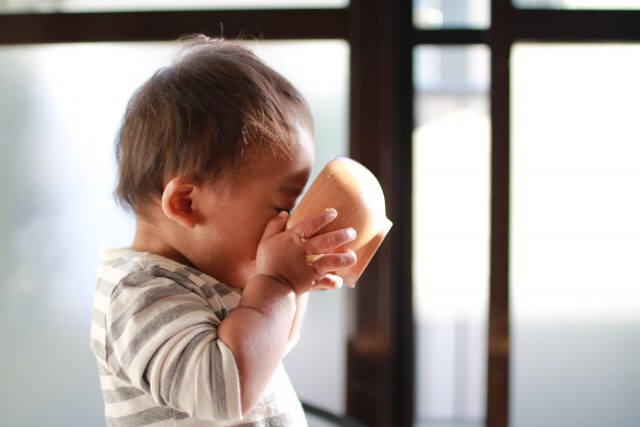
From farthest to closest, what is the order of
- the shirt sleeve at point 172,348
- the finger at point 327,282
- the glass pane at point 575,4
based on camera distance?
the glass pane at point 575,4 < the finger at point 327,282 < the shirt sleeve at point 172,348

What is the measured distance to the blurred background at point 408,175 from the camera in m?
1.52

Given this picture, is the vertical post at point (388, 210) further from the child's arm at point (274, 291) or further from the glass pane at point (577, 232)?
the child's arm at point (274, 291)

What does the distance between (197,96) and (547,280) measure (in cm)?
117

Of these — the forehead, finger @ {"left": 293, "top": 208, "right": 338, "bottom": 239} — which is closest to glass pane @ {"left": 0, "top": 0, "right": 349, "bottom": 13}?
the forehead

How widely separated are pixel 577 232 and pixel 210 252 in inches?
44.9

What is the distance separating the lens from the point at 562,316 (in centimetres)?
159

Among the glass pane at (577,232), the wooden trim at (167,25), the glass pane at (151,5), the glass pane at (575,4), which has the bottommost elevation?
the glass pane at (577,232)

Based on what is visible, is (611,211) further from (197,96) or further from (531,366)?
(197,96)

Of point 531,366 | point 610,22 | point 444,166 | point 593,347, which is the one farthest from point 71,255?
point 610,22

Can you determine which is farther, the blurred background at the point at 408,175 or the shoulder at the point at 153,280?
the blurred background at the point at 408,175

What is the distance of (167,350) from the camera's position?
572 millimetres

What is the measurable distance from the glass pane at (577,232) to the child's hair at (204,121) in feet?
3.22

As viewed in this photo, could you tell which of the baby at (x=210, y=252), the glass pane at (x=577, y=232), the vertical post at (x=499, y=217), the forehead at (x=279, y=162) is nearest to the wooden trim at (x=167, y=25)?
the vertical post at (x=499, y=217)

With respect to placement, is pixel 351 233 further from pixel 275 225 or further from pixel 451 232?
pixel 451 232
